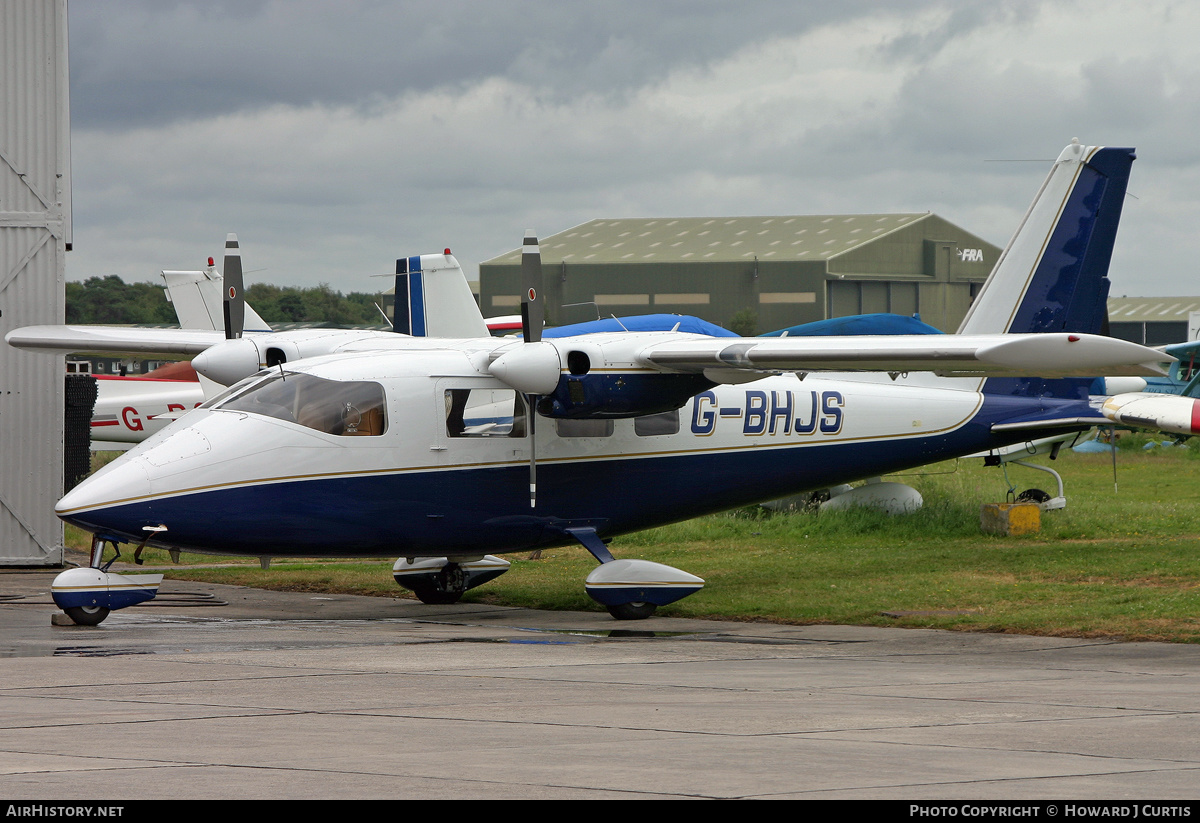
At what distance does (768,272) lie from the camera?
9356 centimetres

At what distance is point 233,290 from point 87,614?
199 inches

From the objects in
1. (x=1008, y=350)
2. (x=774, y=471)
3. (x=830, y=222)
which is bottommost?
(x=774, y=471)

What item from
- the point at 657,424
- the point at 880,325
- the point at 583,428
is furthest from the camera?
the point at 880,325

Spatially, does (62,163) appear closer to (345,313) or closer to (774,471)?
(774,471)

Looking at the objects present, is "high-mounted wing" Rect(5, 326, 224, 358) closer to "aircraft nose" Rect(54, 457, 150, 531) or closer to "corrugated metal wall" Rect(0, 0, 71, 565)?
"corrugated metal wall" Rect(0, 0, 71, 565)

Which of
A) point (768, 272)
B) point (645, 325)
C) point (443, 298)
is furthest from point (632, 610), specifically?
point (768, 272)

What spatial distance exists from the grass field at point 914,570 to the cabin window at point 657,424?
2.06 meters

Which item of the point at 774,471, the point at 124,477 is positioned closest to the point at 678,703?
the point at 124,477

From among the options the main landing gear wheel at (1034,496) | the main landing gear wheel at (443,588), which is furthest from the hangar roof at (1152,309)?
the main landing gear wheel at (443,588)

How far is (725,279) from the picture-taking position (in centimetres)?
9450

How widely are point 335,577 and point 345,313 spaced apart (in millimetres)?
88670

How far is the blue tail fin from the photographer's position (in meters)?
21.0

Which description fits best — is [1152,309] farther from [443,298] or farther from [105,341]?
[105,341]

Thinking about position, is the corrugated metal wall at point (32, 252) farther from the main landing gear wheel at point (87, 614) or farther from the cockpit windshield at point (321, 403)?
the cockpit windshield at point (321, 403)
